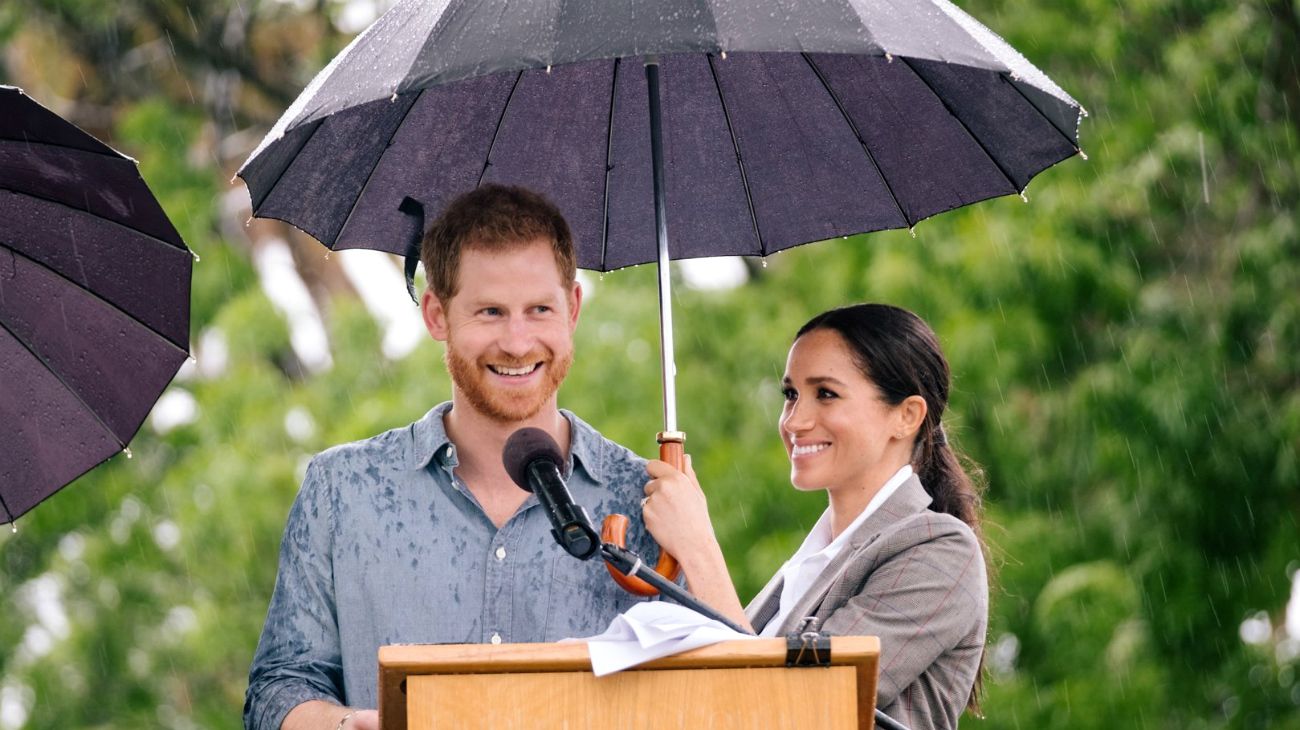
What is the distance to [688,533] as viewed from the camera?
14.9 ft

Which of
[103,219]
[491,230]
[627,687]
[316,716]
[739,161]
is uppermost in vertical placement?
[739,161]

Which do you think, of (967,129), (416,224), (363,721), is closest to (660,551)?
(363,721)

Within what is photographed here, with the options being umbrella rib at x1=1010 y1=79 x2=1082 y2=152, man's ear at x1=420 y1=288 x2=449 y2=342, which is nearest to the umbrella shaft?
man's ear at x1=420 y1=288 x2=449 y2=342

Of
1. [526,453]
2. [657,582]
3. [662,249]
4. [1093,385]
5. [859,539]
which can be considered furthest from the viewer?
[1093,385]

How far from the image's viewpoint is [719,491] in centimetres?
1238

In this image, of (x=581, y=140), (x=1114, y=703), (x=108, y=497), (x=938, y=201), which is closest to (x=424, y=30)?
(x=581, y=140)

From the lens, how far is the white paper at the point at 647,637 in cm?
348

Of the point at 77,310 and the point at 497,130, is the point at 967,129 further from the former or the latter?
the point at 77,310

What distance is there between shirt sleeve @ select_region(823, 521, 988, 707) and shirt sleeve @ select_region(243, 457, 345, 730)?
109 cm

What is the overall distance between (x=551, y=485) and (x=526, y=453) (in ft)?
0.43

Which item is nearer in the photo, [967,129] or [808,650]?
[808,650]

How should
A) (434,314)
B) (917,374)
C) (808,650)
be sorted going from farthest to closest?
(917,374) → (434,314) → (808,650)

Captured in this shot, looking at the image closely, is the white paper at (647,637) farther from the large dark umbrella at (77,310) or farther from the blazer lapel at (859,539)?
the large dark umbrella at (77,310)

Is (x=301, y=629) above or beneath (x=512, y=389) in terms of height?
beneath
